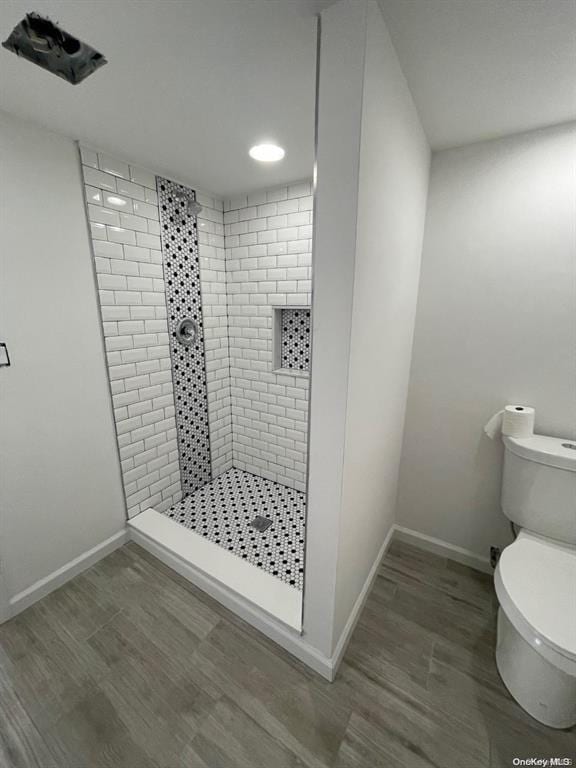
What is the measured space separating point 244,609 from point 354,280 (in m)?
1.50

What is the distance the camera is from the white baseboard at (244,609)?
4.00 feet

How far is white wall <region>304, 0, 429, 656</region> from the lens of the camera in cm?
76

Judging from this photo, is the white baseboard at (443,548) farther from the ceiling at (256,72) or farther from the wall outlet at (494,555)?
the ceiling at (256,72)

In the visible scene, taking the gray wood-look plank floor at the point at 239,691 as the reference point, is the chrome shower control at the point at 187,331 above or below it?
above

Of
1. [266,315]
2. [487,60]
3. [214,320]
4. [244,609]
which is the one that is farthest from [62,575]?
[487,60]

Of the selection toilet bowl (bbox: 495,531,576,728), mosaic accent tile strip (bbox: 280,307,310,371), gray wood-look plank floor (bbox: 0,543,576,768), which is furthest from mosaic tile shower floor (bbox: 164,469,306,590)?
mosaic accent tile strip (bbox: 280,307,310,371)

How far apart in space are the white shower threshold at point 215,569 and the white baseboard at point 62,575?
115 millimetres

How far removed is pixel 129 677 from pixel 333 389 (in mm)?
1402

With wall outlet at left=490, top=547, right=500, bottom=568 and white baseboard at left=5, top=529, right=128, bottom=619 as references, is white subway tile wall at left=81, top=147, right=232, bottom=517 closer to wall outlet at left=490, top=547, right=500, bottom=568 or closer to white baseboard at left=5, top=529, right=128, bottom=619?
white baseboard at left=5, top=529, right=128, bottom=619

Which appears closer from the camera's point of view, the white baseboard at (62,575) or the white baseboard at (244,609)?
the white baseboard at (244,609)

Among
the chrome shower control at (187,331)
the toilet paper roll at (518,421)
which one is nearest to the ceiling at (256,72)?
the chrome shower control at (187,331)

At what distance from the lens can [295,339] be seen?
228 cm

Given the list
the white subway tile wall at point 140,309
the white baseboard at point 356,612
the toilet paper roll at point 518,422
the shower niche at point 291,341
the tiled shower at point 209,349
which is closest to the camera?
the white baseboard at point 356,612

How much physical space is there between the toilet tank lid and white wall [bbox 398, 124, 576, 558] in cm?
8
